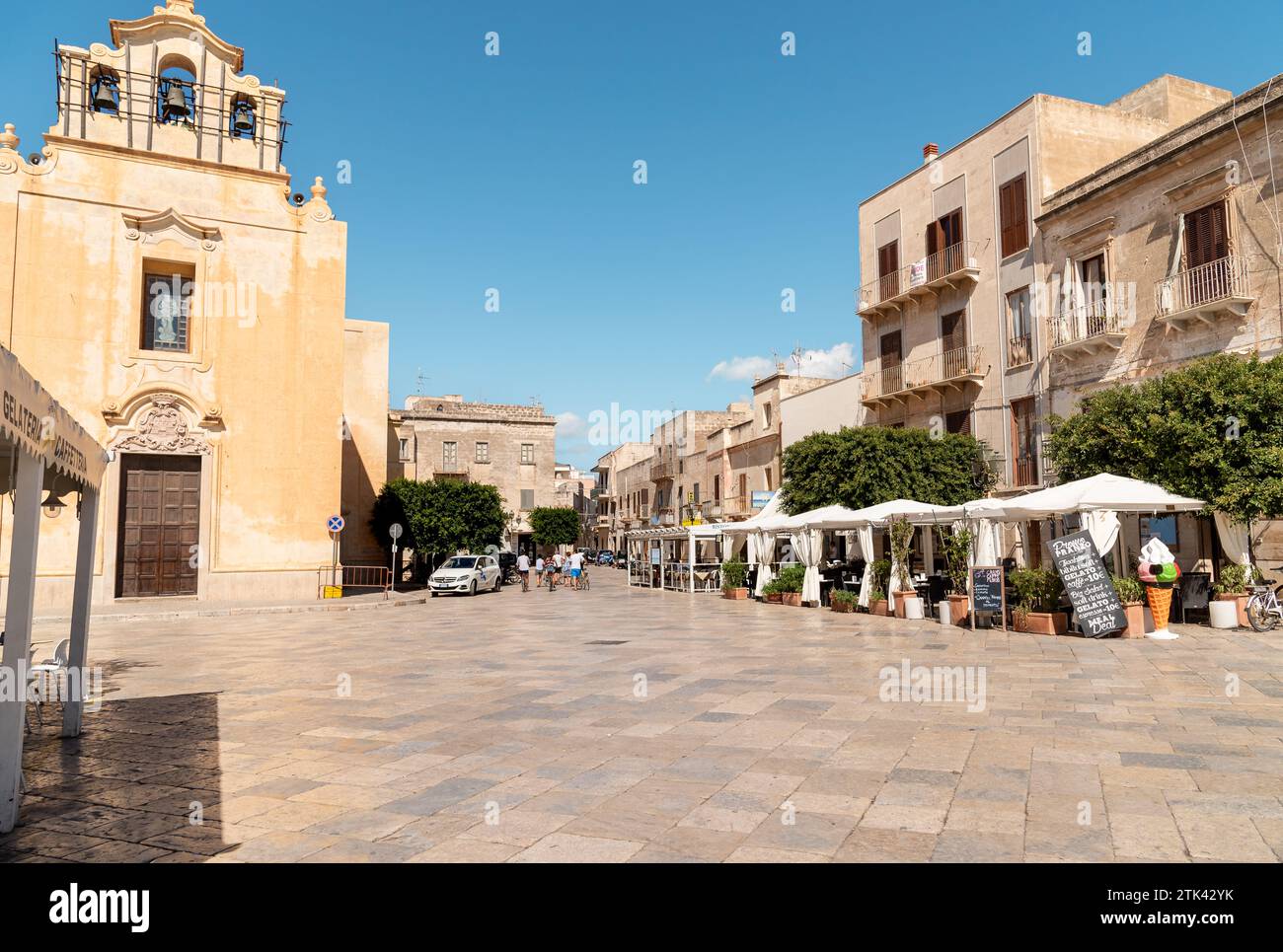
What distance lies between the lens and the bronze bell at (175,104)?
23.1 meters

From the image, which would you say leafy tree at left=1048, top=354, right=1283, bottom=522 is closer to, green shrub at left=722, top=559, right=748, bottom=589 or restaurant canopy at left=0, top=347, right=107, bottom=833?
green shrub at left=722, top=559, right=748, bottom=589

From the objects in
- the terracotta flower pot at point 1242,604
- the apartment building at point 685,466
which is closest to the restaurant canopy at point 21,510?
the terracotta flower pot at point 1242,604

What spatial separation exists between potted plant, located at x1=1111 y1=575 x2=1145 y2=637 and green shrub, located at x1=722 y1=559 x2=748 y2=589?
40.5 feet

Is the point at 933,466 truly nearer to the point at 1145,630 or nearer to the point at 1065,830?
the point at 1145,630

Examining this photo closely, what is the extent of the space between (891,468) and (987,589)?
8.76m

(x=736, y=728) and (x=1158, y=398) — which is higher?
(x=1158, y=398)

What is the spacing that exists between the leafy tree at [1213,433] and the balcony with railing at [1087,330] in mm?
3495

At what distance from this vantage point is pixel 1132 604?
12.9 metres

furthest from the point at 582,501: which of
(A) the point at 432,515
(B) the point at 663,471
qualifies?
(A) the point at 432,515

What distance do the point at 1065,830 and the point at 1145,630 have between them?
10286 mm

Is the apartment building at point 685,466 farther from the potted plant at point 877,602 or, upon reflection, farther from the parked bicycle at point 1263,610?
the parked bicycle at point 1263,610
